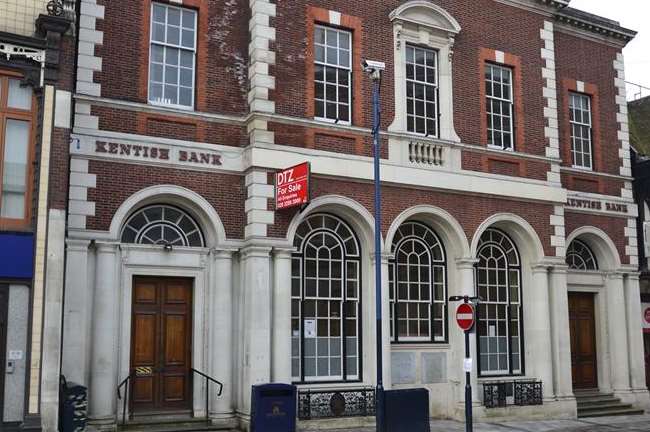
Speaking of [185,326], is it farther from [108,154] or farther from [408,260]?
[408,260]

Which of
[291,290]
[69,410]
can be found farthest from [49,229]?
[291,290]

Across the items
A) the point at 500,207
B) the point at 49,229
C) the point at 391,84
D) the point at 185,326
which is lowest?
the point at 185,326

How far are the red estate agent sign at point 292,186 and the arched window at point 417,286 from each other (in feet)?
11.1

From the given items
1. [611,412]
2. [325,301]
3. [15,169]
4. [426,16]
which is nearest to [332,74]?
[426,16]

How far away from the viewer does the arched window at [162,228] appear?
16092mm

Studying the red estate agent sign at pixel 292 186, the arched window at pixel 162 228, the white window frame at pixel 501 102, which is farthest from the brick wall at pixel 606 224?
the arched window at pixel 162 228

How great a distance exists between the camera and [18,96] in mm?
13172

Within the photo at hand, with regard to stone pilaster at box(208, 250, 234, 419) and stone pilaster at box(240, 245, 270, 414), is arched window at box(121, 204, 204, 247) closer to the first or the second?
stone pilaster at box(208, 250, 234, 419)

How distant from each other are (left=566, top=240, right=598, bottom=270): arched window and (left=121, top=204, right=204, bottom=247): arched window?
11001mm

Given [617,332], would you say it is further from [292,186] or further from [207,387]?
[207,387]

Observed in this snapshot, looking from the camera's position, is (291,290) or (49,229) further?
(291,290)

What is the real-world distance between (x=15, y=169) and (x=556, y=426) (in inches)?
513

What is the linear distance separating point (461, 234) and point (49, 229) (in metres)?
9.84

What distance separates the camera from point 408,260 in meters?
18.8
